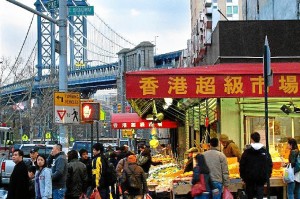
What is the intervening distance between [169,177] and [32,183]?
471cm

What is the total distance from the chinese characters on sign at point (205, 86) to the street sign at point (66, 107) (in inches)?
112

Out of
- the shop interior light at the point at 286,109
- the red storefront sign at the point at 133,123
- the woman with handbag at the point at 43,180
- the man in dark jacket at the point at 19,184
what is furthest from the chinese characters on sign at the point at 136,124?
the man in dark jacket at the point at 19,184

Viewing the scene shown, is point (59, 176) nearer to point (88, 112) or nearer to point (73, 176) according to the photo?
point (73, 176)

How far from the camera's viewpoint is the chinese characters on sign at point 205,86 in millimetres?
13320

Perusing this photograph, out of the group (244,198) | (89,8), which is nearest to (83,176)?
(244,198)

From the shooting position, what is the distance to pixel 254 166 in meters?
12.5

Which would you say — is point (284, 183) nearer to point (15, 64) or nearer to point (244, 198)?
point (244, 198)

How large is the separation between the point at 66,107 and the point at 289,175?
5180mm

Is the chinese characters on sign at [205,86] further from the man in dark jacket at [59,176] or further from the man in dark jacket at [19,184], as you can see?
the man in dark jacket at [19,184]

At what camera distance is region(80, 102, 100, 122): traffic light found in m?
16.7

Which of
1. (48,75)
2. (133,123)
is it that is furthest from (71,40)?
(133,123)

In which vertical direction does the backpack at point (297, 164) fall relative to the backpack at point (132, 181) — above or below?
above

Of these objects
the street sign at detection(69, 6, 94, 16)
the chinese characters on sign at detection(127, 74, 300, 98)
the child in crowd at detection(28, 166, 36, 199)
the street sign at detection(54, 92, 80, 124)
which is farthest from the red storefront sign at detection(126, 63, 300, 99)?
the street sign at detection(69, 6, 94, 16)

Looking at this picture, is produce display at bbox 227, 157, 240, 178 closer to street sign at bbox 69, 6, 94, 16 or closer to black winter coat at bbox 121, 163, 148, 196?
black winter coat at bbox 121, 163, 148, 196
